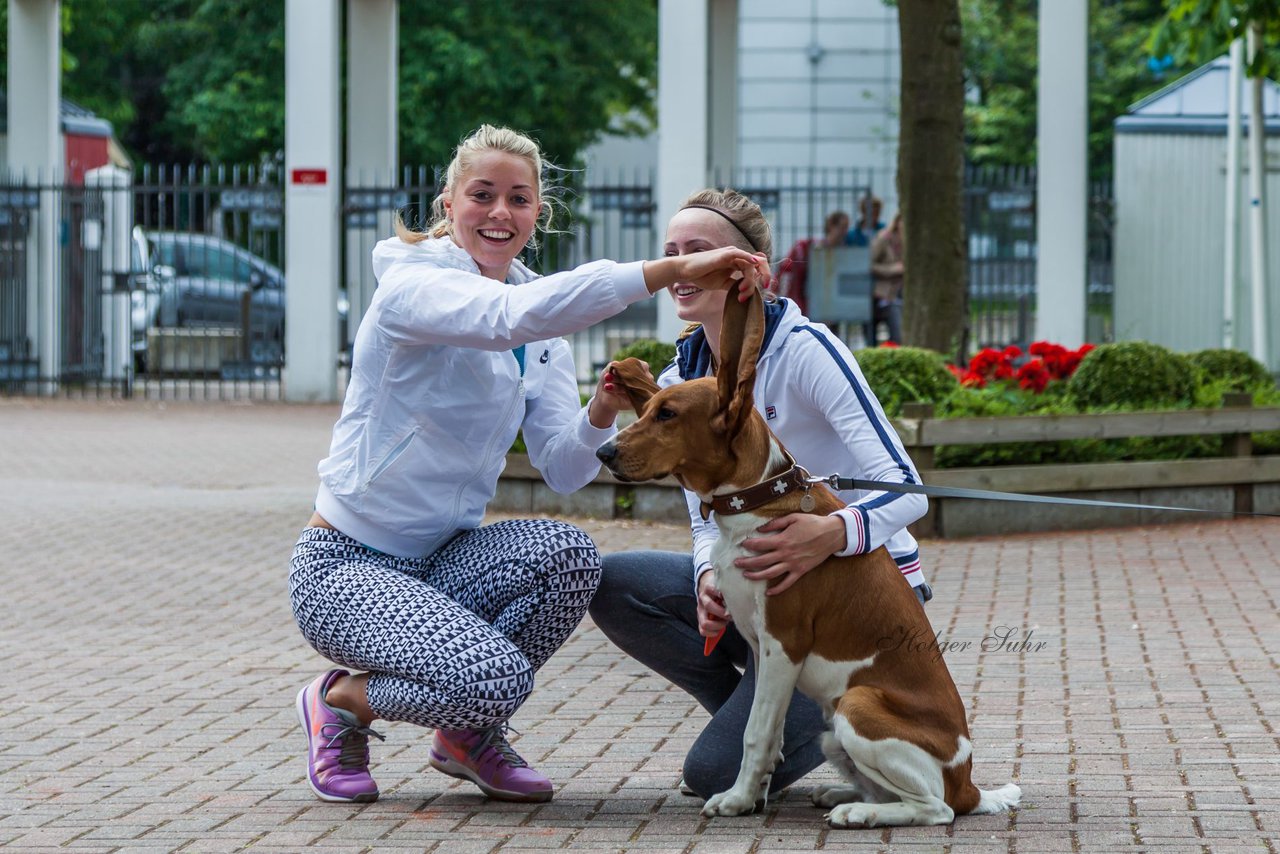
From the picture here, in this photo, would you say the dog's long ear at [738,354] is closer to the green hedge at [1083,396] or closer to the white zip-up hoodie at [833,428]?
the white zip-up hoodie at [833,428]

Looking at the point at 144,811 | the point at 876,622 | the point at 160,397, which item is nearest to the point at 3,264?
the point at 160,397

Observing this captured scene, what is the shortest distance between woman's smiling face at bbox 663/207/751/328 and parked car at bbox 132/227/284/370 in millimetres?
19244

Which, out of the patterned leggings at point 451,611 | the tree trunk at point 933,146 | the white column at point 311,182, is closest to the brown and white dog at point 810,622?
the patterned leggings at point 451,611

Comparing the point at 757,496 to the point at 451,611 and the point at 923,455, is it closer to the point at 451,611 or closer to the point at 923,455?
the point at 451,611

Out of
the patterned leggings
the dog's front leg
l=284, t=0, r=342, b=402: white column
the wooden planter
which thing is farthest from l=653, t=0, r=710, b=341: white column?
the dog's front leg

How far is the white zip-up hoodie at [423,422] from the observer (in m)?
4.56

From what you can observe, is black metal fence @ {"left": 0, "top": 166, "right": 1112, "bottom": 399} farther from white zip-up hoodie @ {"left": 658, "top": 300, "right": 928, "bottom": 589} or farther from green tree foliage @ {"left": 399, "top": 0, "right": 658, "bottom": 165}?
white zip-up hoodie @ {"left": 658, "top": 300, "right": 928, "bottom": 589}

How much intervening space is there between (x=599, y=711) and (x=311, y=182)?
1539 cm

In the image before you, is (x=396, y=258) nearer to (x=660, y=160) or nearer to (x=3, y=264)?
(x=660, y=160)

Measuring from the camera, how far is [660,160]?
2016 centimetres

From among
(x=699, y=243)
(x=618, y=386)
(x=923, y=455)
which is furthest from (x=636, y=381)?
(x=923, y=455)

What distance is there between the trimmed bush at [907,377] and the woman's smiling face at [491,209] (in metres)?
6.21

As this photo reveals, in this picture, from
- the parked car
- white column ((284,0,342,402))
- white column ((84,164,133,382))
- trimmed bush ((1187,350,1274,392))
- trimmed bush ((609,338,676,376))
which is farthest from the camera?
the parked car

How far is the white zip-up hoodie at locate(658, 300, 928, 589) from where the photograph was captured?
4281 millimetres
